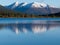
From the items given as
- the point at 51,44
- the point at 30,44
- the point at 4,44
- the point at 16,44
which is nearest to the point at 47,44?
the point at 51,44

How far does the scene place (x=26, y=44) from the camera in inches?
388

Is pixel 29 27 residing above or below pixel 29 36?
below

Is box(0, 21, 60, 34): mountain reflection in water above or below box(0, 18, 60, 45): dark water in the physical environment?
below

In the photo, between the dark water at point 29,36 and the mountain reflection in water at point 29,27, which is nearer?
the dark water at point 29,36

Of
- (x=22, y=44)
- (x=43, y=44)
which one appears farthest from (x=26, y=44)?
(x=43, y=44)

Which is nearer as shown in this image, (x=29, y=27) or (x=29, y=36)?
(x=29, y=36)

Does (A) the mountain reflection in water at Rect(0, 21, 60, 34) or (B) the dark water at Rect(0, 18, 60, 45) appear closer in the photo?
(B) the dark water at Rect(0, 18, 60, 45)

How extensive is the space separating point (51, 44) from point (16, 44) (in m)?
1.76

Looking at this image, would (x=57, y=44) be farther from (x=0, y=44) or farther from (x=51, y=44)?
(x=0, y=44)

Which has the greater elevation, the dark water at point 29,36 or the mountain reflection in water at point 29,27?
the dark water at point 29,36

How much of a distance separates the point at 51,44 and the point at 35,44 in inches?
31.7

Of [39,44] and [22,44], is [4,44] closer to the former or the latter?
[22,44]

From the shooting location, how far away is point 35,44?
9.83 meters

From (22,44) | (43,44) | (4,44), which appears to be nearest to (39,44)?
(43,44)
